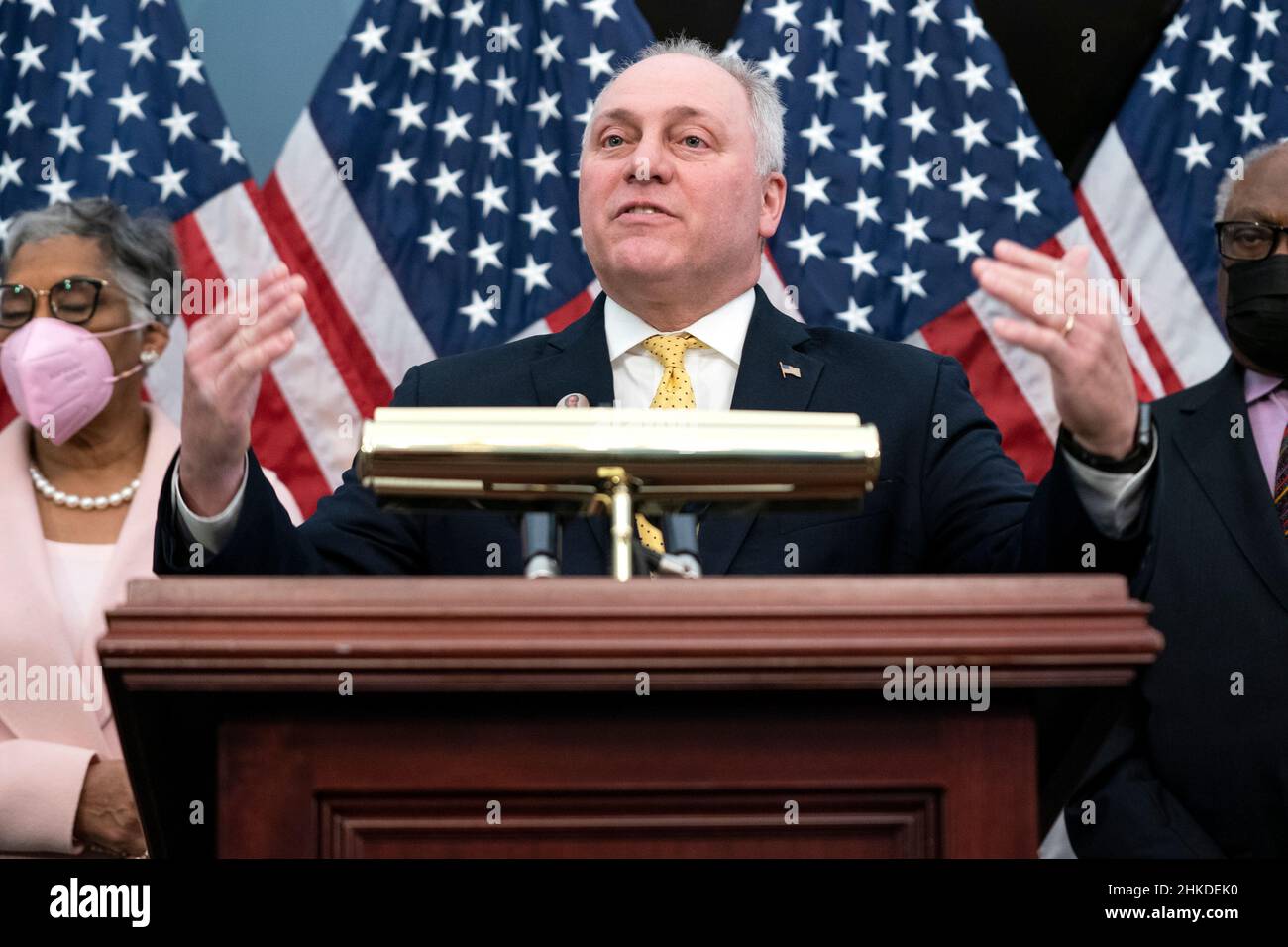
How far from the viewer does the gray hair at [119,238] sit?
11.8 ft

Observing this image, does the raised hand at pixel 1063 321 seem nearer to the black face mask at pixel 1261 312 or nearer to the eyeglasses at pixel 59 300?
the black face mask at pixel 1261 312

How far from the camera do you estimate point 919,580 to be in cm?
148

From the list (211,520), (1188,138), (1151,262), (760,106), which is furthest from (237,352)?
(1188,138)

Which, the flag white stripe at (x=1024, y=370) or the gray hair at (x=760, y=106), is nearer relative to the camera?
the gray hair at (x=760, y=106)

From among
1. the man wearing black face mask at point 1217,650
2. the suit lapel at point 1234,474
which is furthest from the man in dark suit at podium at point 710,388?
the suit lapel at point 1234,474

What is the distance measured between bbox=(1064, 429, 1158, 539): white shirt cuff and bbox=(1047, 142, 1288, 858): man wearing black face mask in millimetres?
867

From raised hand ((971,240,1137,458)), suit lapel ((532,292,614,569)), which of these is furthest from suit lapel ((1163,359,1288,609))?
raised hand ((971,240,1137,458))

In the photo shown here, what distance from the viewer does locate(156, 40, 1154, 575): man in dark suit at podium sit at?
5.84 feet

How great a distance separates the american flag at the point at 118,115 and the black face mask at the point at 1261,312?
86.0 inches

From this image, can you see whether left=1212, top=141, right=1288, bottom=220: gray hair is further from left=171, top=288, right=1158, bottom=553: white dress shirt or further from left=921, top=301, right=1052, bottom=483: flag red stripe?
left=171, top=288, right=1158, bottom=553: white dress shirt

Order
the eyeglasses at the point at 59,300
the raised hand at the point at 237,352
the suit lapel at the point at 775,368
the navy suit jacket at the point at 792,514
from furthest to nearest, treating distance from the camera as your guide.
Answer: the eyeglasses at the point at 59,300 → the suit lapel at the point at 775,368 → the navy suit jacket at the point at 792,514 → the raised hand at the point at 237,352

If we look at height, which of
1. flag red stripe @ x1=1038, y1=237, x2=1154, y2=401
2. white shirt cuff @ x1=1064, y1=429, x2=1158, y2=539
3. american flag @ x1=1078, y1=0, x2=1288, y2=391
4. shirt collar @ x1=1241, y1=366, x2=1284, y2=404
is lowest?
white shirt cuff @ x1=1064, y1=429, x2=1158, y2=539
